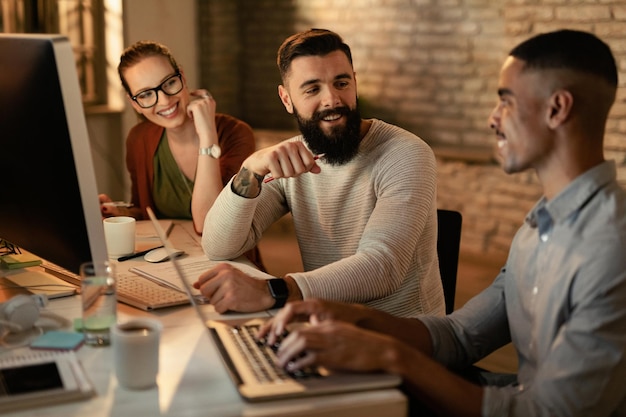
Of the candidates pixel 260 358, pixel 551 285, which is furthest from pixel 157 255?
pixel 551 285

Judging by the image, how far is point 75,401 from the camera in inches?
44.3

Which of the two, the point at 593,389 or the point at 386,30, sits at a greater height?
the point at 386,30

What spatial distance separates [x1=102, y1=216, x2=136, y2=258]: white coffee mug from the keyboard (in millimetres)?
164

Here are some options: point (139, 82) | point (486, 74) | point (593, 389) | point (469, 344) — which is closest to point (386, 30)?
point (486, 74)

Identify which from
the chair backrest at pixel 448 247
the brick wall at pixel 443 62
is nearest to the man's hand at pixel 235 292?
the chair backrest at pixel 448 247

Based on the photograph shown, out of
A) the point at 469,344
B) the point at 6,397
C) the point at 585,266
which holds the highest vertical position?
the point at 585,266

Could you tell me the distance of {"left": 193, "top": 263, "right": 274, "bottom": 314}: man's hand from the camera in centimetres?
153

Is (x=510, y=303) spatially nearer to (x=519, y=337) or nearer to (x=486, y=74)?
(x=519, y=337)

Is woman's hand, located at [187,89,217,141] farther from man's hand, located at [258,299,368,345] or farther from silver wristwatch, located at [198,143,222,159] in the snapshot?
man's hand, located at [258,299,368,345]

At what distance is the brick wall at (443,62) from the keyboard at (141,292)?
10.9ft

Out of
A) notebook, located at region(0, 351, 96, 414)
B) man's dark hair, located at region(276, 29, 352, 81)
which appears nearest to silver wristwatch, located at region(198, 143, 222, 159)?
man's dark hair, located at region(276, 29, 352, 81)

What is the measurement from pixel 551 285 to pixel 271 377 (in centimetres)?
49

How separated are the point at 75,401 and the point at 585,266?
0.81 m

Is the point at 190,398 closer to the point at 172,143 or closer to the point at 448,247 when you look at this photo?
the point at 448,247
